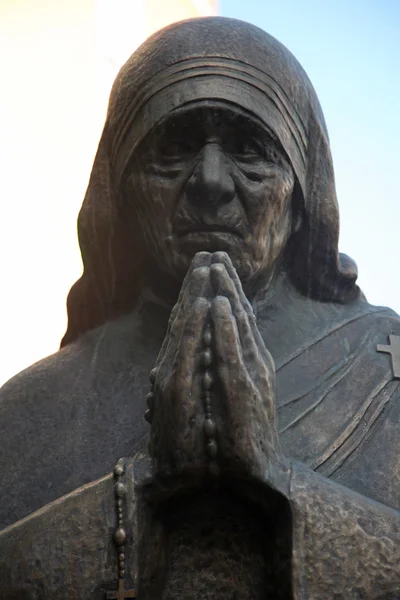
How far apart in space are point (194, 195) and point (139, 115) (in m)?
0.31

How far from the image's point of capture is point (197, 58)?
316cm

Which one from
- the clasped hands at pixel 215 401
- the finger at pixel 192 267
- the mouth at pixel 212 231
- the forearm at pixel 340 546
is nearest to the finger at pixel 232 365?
the clasped hands at pixel 215 401

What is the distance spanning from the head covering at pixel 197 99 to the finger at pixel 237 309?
1.99 ft

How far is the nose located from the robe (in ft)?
1.30

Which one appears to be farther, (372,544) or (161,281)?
(161,281)

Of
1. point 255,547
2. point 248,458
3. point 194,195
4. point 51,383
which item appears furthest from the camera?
point 51,383

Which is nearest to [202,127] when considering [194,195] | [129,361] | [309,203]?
[194,195]

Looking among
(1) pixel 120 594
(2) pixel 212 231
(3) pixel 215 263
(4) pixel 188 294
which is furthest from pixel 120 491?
(2) pixel 212 231

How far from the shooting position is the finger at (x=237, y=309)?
257 cm

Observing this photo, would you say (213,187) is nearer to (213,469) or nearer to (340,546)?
(213,469)

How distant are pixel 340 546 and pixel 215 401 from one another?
41cm

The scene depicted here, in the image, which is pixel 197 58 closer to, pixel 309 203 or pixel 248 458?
pixel 309 203

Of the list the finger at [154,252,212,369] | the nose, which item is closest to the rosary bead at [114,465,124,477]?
the finger at [154,252,212,369]

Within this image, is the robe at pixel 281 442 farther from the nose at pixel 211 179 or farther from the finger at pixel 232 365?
the nose at pixel 211 179
